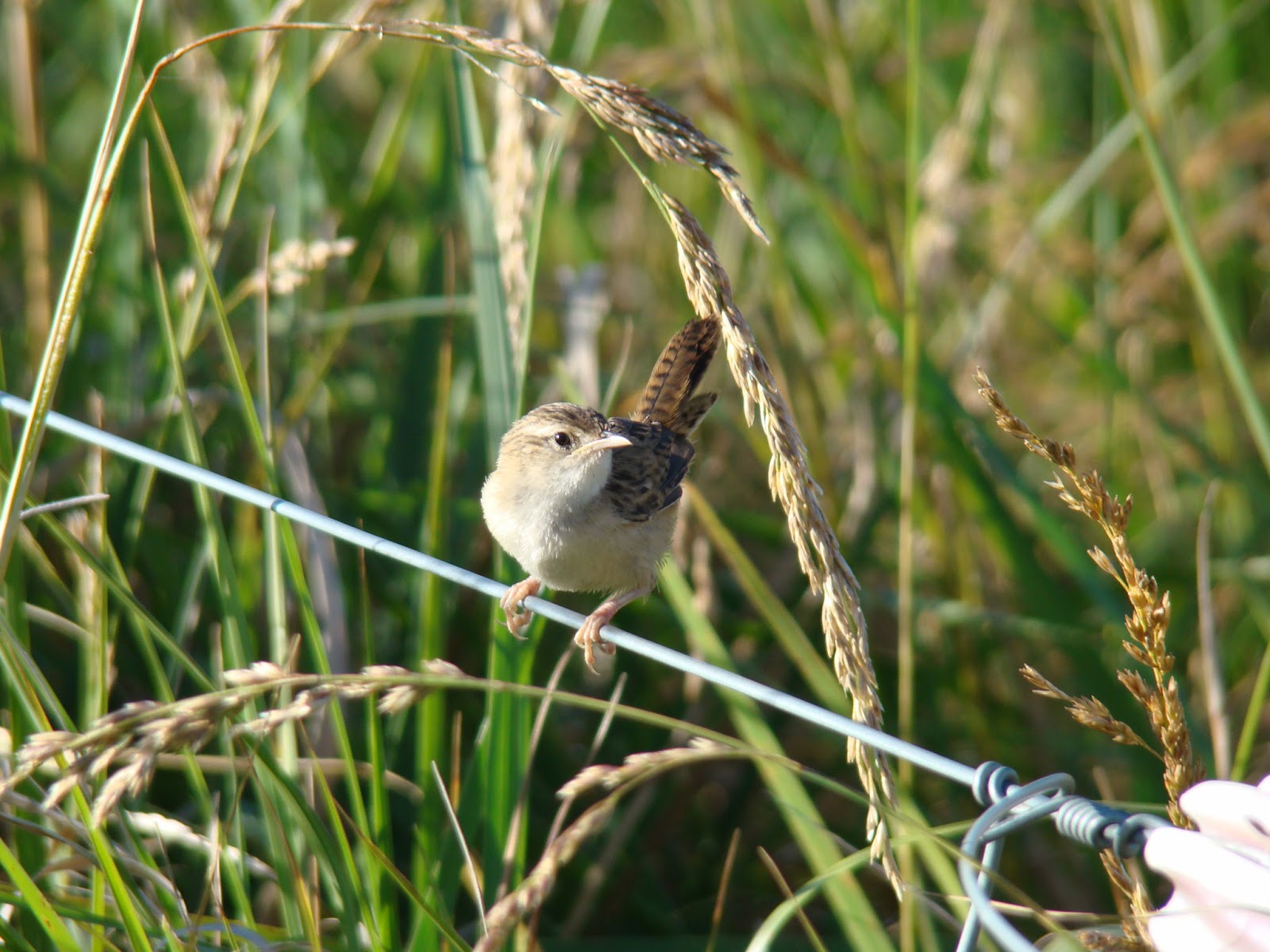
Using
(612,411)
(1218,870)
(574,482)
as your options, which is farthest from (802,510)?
(612,411)

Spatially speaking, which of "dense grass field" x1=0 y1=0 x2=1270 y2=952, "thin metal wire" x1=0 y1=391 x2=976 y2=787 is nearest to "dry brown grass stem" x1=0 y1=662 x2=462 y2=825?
"dense grass field" x1=0 y1=0 x2=1270 y2=952

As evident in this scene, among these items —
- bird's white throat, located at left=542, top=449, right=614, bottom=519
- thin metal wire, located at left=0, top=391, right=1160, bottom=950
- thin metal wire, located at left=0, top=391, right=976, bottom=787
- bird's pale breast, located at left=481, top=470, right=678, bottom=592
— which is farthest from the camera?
bird's white throat, located at left=542, top=449, right=614, bottom=519

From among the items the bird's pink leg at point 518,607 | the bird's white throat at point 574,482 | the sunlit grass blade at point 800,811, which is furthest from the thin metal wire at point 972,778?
the bird's white throat at point 574,482

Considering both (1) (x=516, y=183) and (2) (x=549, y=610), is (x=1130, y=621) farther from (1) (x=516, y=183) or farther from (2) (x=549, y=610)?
(1) (x=516, y=183)

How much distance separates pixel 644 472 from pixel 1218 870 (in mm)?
1832

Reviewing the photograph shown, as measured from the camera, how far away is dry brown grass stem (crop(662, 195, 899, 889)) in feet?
5.11

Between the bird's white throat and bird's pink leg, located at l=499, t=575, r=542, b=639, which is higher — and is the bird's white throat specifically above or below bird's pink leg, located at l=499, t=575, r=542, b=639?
above

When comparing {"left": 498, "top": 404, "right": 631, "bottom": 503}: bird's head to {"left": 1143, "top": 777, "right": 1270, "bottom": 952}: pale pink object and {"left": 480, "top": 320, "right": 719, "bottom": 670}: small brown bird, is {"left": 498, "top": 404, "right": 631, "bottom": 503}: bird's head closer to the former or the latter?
{"left": 480, "top": 320, "right": 719, "bottom": 670}: small brown bird

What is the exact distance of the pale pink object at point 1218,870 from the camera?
3.89 ft

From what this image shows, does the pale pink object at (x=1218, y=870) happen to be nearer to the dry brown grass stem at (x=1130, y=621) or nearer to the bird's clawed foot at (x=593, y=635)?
the dry brown grass stem at (x=1130, y=621)

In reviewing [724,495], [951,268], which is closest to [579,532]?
[724,495]

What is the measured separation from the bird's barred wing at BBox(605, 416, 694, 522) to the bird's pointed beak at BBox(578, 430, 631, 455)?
0.06 meters

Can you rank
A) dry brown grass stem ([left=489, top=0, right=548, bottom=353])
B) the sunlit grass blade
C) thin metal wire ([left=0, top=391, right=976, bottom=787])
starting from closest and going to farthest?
1. thin metal wire ([left=0, top=391, right=976, bottom=787])
2. the sunlit grass blade
3. dry brown grass stem ([left=489, top=0, right=548, bottom=353])

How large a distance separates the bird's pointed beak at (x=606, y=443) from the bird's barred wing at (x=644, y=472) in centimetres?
6
